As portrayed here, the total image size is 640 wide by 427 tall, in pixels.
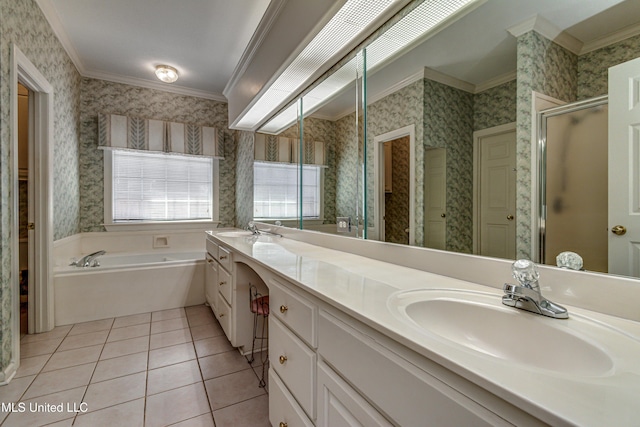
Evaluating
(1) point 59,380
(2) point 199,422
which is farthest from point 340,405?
(1) point 59,380

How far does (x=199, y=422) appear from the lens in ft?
4.67

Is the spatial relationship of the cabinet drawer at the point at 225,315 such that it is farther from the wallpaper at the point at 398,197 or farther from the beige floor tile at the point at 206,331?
the wallpaper at the point at 398,197

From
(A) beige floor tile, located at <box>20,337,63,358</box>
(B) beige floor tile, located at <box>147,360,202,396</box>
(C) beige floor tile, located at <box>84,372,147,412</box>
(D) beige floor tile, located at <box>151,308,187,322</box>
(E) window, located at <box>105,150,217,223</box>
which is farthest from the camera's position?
(E) window, located at <box>105,150,217,223</box>

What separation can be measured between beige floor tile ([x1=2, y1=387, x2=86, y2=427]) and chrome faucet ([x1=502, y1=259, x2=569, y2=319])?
2059 millimetres

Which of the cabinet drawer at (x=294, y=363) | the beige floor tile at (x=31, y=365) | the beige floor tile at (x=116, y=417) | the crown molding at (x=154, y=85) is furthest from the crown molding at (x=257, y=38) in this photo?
the beige floor tile at (x=31, y=365)

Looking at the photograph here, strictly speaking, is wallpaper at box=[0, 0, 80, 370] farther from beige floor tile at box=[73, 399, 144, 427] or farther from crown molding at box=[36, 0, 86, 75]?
beige floor tile at box=[73, 399, 144, 427]

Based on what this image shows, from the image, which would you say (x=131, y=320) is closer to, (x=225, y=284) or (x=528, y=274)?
(x=225, y=284)

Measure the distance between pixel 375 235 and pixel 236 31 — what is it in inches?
90.2

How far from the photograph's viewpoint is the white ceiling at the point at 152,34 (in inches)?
90.4

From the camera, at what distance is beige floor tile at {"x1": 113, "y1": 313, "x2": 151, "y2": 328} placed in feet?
8.50

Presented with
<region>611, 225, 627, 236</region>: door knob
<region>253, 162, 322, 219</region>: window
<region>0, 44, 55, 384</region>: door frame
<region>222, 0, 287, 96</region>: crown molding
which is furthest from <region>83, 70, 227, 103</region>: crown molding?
<region>611, 225, 627, 236</region>: door knob

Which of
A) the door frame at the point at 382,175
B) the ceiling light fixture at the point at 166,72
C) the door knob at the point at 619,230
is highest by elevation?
the ceiling light fixture at the point at 166,72

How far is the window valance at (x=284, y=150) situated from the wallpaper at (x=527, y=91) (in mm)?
1427

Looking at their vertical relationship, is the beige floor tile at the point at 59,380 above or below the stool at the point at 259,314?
below
